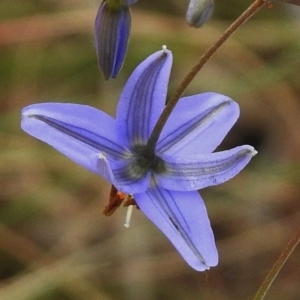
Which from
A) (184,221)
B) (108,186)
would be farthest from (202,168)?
(108,186)

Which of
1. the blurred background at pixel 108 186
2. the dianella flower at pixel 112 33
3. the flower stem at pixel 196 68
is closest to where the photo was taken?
the flower stem at pixel 196 68

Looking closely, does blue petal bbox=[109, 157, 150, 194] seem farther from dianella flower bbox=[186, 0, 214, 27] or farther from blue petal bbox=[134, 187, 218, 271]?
dianella flower bbox=[186, 0, 214, 27]

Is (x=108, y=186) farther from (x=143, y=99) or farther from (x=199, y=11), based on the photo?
(x=199, y=11)

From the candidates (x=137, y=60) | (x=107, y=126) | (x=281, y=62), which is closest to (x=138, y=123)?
(x=107, y=126)

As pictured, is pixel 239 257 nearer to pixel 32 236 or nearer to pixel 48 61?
pixel 32 236

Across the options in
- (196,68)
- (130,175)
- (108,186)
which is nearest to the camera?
(196,68)

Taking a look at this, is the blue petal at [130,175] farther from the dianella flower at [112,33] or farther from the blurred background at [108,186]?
the blurred background at [108,186]

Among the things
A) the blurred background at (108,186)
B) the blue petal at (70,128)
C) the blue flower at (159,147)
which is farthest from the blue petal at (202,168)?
the blurred background at (108,186)
